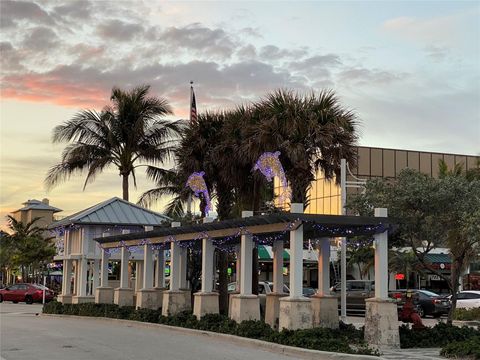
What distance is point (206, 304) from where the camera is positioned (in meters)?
21.6

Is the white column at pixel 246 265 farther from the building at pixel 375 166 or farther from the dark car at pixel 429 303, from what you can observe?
the building at pixel 375 166

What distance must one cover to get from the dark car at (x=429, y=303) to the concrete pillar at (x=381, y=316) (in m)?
16.9

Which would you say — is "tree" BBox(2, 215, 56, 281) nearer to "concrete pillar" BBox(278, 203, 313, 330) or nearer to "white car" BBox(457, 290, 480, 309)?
"white car" BBox(457, 290, 480, 309)

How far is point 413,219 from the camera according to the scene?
17.3 m

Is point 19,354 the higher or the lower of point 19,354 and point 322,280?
the lower

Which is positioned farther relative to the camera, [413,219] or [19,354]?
[413,219]

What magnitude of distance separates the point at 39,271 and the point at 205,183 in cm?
4973

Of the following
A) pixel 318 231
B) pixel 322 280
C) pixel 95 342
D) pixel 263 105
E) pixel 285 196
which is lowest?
pixel 95 342

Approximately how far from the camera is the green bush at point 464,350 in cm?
1372

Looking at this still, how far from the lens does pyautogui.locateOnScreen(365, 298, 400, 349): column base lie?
16156mm

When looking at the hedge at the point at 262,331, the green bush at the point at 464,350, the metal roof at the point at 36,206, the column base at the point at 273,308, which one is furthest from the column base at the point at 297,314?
the metal roof at the point at 36,206

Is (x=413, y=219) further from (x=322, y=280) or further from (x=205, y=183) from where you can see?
(x=205, y=183)

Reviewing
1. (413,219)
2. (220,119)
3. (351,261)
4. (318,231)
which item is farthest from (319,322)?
(351,261)

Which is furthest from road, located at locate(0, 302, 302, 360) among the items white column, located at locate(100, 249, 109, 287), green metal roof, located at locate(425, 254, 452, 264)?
green metal roof, located at locate(425, 254, 452, 264)
